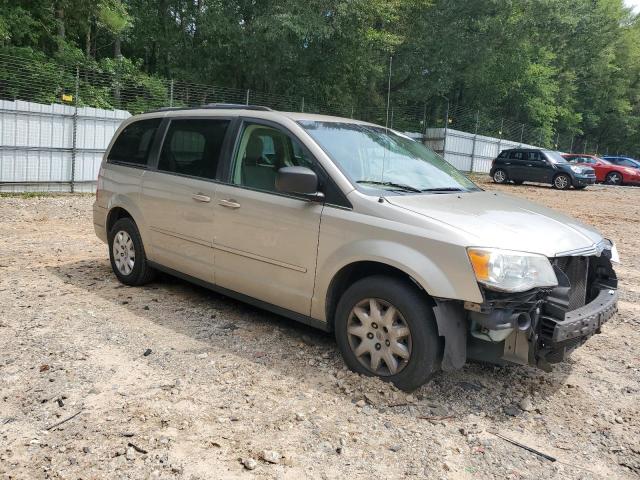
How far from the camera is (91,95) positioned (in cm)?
1440

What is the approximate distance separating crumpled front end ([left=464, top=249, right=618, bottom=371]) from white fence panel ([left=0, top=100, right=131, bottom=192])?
12.1 metres

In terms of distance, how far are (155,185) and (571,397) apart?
12.7ft

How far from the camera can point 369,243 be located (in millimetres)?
3584

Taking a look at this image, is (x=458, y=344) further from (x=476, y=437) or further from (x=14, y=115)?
(x=14, y=115)

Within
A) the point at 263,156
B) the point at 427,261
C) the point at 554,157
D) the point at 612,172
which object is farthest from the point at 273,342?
the point at 612,172

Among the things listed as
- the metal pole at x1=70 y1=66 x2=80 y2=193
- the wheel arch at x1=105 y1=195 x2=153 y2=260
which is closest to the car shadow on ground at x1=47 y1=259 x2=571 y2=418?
the wheel arch at x1=105 y1=195 x2=153 y2=260

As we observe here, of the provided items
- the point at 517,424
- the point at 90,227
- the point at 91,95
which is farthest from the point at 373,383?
the point at 91,95

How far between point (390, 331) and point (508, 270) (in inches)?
31.8

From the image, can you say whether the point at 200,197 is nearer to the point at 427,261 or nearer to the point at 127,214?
the point at 127,214

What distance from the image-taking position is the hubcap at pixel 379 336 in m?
3.47

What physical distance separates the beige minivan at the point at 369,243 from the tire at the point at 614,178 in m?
26.5

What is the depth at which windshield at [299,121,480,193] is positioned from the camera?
158 inches

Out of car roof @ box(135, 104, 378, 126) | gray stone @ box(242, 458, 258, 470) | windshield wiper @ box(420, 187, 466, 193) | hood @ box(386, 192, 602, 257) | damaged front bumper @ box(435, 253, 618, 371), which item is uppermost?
car roof @ box(135, 104, 378, 126)

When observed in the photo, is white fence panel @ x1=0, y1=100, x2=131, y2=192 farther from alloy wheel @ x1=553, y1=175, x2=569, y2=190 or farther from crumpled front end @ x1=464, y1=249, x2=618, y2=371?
alloy wheel @ x1=553, y1=175, x2=569, y2=190
